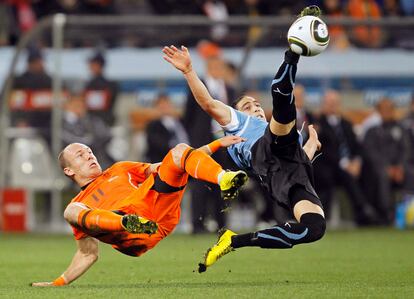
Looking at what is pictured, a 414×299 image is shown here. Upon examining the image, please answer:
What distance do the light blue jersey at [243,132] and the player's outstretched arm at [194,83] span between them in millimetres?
76

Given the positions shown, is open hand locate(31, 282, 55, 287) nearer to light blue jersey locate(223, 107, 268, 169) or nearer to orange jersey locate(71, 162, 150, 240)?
orange jersey locate(71, 162, 150, 240)

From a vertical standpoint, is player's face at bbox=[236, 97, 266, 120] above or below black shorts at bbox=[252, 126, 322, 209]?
above

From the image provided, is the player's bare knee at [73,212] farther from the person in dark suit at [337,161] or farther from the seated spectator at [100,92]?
the person in dark suit at [337,161]

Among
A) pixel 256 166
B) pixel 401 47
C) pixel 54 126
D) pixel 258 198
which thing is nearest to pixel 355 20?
pixel 401 47

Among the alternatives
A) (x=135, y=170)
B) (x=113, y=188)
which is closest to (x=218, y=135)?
(x=135, y=170)

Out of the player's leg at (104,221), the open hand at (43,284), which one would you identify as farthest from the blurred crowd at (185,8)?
the player's leg at (104,221)

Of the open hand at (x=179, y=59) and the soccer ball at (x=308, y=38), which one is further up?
the soccer ball at (x=308, y=38)

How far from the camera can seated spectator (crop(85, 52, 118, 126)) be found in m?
18.4

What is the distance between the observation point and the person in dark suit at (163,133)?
711 inches

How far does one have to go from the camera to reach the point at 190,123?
57.2ft

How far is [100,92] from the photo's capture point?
1845 cm

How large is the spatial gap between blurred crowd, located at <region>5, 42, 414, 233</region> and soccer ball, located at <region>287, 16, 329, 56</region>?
25.7 feet

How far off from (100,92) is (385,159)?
462 centimetres

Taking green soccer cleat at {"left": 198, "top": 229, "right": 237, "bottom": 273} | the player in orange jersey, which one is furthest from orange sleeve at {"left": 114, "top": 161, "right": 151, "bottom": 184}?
green soccer cleat at {"left": 198, "top": 229, "right": 237, "bottom": 273}
